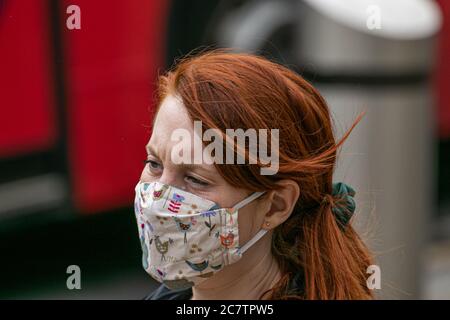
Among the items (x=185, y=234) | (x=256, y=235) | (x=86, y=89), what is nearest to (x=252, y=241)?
(x=256, y=235)

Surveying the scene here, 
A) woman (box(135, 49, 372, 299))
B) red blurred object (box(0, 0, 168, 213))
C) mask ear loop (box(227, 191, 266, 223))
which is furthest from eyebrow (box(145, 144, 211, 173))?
red blurred object (box(0, 0, 168, 213))

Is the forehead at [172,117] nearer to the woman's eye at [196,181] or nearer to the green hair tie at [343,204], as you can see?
the woman's eye at [196,181]

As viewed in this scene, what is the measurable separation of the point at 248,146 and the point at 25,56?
7.73 ft

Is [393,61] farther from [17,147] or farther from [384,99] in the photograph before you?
[17,147]

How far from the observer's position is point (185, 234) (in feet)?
5.74

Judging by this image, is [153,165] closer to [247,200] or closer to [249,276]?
[247,200]

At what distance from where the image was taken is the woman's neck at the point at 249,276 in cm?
175

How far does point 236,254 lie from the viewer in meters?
1.73

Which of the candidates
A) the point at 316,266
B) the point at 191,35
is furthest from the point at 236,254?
the point at 191,35

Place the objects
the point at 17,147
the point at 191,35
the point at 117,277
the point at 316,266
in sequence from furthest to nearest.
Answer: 1. the point at 191,35
2. the point at 17,147
3. the point at 117,277
4. the point at 316,266

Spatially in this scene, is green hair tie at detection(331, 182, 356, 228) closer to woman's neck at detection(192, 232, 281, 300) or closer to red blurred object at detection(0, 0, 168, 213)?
woman's neck at detection(192, 232, 281, 300)

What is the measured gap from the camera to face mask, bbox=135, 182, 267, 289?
1.69m

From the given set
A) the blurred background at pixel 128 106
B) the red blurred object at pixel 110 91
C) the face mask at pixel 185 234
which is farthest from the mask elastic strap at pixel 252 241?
the red blurred object at pixel 110 91

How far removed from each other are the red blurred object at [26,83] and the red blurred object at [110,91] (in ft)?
0.35
